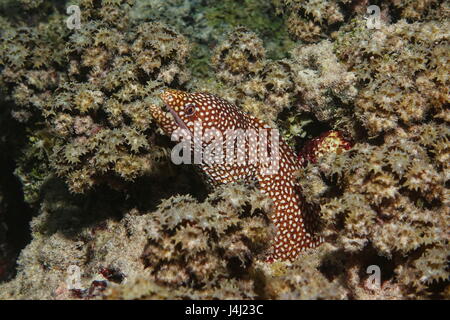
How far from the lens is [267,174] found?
4898 millimetres

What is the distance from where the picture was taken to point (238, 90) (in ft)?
18.6

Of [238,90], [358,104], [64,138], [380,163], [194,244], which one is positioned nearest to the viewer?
[194,244]

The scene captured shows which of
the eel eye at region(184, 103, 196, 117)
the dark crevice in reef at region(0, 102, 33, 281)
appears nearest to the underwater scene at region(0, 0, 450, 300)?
the eel eye at region(184, 103, 196, 117)

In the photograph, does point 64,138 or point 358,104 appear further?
point 64,138

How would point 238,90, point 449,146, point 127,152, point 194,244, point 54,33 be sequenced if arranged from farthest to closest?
point 54,33, point 238,90, point 127,152, point 449,146, point 194,244

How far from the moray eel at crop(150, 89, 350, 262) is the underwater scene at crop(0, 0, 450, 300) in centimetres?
3

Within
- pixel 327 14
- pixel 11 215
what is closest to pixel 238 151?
pixel 327 14

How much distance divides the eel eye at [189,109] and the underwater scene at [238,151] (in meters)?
0.02

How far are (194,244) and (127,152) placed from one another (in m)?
Result: 1.99

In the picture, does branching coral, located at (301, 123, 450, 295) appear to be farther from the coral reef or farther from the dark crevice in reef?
the dark crevice in reef

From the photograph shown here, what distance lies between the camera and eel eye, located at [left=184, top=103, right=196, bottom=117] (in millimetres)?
4547

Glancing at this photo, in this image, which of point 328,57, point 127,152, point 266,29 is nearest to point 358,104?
point 328,57

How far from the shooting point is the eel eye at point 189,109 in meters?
4.55

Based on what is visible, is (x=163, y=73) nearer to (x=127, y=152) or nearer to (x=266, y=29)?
(x=127, y=152)
